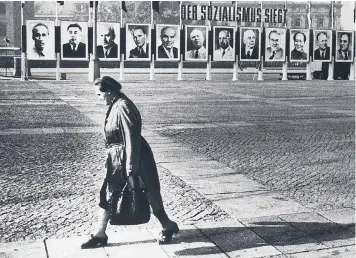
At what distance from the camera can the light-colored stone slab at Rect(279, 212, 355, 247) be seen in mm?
5513

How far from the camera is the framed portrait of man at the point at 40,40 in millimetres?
32500

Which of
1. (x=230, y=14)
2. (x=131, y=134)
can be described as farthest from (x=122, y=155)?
(x=230, y=14)

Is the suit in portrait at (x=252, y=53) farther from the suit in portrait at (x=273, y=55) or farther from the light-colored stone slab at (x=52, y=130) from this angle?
the light-colored stone slab at (x=52, y=130)

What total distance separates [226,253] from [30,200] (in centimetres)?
278

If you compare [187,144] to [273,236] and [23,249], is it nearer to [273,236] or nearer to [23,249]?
[273,236]

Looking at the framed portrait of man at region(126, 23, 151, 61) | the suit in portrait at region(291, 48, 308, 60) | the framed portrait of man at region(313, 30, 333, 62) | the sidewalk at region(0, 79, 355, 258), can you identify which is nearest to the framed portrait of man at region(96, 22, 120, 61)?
the framed portrait of man at region(126, 23, 151, 61)

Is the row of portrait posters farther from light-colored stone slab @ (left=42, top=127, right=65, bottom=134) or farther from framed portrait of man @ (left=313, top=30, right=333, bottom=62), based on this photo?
light-colored stone slab @ (left=42, top=127, right=65, bottom=134)

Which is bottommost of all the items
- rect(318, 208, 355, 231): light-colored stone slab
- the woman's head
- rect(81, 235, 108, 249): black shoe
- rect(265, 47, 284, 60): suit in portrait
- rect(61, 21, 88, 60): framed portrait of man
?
rect(318, 208, 355, 231): light-colored stone slab

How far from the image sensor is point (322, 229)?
588cm

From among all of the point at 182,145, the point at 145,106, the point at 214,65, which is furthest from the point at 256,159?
the point at 214,65

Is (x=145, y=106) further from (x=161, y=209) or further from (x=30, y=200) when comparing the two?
(x=161, y=209)

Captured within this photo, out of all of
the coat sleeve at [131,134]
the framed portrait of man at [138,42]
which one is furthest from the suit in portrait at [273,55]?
the coat sleeve at [131,134]

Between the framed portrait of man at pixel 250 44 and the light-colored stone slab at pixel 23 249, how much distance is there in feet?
103

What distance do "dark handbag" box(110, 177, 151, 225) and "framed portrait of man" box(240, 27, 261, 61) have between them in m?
31.5
